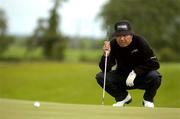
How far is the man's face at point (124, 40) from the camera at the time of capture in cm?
834

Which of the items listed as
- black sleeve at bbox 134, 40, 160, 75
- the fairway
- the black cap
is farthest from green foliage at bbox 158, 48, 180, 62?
the fairway

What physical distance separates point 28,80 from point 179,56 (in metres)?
19.2

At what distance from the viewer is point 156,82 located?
8469mm

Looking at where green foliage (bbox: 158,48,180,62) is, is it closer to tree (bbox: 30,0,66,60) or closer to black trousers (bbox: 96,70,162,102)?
tree (bbox: 30,0,66,60)

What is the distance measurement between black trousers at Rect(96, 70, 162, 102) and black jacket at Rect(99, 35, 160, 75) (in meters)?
0.11

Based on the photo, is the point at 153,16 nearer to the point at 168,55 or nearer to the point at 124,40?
the point at 168,55

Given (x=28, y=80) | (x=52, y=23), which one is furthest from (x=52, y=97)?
(x=52, y=23)

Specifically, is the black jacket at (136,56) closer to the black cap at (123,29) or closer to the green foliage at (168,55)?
the black cap at (123,29)

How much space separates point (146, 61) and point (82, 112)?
7.14ft

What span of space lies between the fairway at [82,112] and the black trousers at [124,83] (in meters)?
1.69

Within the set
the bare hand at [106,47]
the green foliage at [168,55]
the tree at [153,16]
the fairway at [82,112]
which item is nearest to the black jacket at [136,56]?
the bare hand at [106,47]

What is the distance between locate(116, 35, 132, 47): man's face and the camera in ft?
27.4

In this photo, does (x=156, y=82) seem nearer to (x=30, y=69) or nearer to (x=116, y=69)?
(x=116, y=69)

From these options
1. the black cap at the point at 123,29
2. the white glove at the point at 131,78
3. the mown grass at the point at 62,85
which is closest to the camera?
the black cap at the point at 123,29
